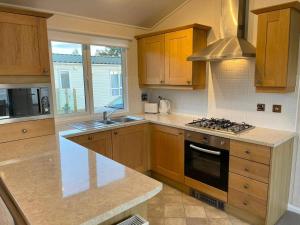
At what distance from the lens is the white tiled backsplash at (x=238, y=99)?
2.49m

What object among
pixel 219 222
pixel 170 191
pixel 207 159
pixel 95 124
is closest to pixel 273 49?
pixel 207 159

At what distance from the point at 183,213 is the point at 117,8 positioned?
2.73 metres

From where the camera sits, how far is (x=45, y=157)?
174 cm

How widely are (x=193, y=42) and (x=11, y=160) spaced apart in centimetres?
237

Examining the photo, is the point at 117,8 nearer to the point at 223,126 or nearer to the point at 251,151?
the point at 223,126

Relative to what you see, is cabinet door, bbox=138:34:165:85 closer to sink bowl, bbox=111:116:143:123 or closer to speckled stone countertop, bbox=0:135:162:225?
sink bowl, bbox=111:116:143:123

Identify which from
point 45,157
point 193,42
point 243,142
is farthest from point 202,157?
point 45,157

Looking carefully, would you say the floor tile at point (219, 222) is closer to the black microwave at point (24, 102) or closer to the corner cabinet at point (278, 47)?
the corner cabinet at point (278, 47)

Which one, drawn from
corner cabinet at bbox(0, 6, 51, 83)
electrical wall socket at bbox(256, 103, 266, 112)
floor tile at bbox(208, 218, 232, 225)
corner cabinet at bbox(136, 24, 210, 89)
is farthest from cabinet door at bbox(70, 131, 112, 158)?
electrical wall socket at bbox(256, 103, 266, 112)

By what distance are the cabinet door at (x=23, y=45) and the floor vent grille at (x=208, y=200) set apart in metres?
2.23

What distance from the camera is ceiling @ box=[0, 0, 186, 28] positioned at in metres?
2.72

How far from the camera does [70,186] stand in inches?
49.3

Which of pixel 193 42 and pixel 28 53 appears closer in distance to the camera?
pixel 28 53

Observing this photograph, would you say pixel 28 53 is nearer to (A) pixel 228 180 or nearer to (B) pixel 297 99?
(A) pixel 228 180
